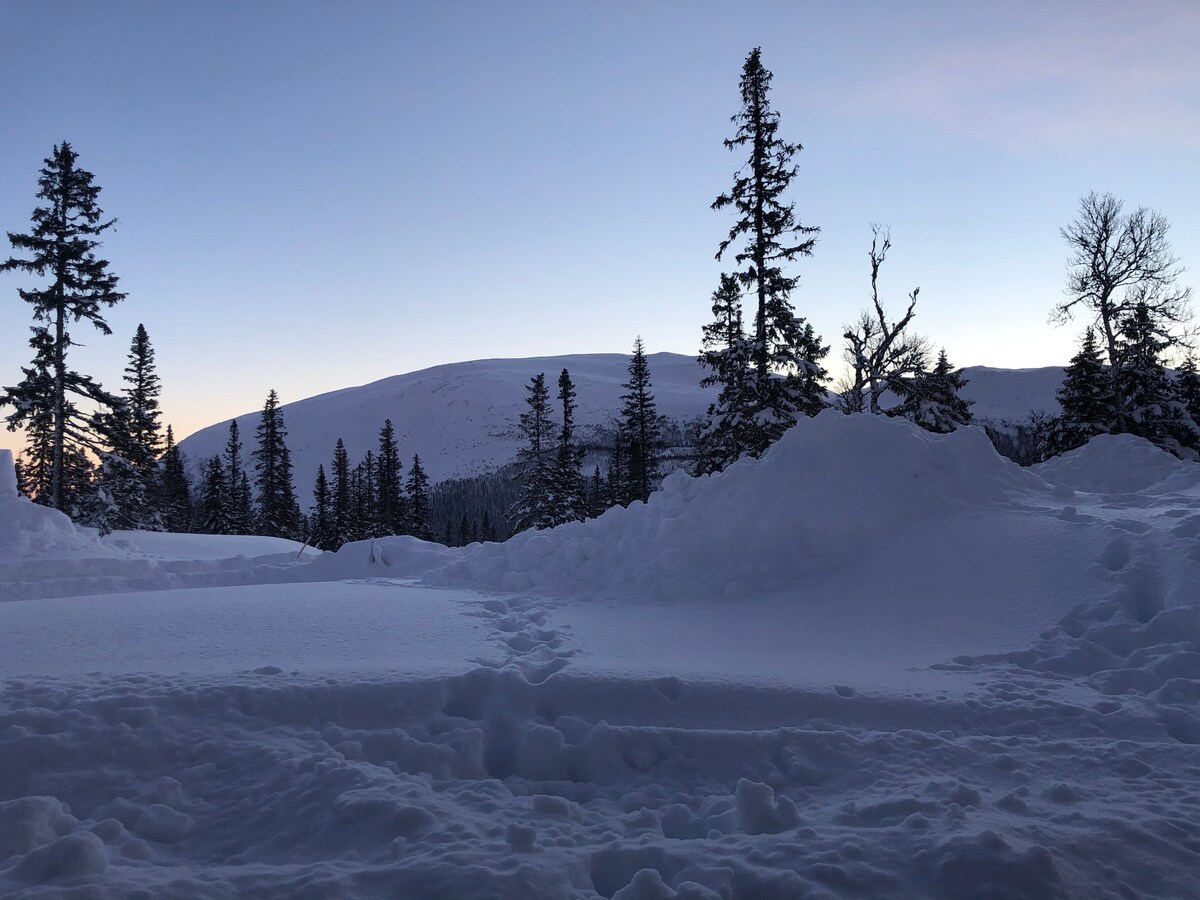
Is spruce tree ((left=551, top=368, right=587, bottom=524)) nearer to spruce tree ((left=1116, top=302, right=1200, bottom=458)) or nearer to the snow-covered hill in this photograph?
spruce tree ((left=1116, top=302, right=1200, bottom=458))

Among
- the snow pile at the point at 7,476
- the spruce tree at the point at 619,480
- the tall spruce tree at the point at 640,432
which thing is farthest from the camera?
the spruce tree at the point at 619,480

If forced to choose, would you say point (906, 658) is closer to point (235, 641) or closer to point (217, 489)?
point (235, 641)

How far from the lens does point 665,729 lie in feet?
14.3

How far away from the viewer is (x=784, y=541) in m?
8.96

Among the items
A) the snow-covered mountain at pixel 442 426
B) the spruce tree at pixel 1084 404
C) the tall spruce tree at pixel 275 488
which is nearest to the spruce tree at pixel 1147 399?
the spruce tree at pixel 1084 404

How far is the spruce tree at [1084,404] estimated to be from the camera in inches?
962

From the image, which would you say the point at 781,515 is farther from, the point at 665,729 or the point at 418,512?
the point at 418,512

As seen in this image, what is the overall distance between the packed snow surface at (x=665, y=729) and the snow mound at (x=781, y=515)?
0.43 ft

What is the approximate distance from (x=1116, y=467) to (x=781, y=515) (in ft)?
34.0

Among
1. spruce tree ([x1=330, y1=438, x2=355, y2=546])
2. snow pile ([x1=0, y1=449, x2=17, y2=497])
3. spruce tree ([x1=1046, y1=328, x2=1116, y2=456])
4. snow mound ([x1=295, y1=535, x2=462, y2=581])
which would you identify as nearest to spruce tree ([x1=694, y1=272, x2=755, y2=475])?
snow mound ([x1=295, y1=535, x2=462, y2=581])

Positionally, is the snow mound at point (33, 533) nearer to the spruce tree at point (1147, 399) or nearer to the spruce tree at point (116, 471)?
the spruce tree at point (116, 471)

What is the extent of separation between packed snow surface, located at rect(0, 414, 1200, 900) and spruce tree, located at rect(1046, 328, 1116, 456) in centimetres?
1895

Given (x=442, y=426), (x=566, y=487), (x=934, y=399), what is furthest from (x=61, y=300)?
(x=442, y=426)

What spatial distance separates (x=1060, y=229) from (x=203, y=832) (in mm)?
29774
